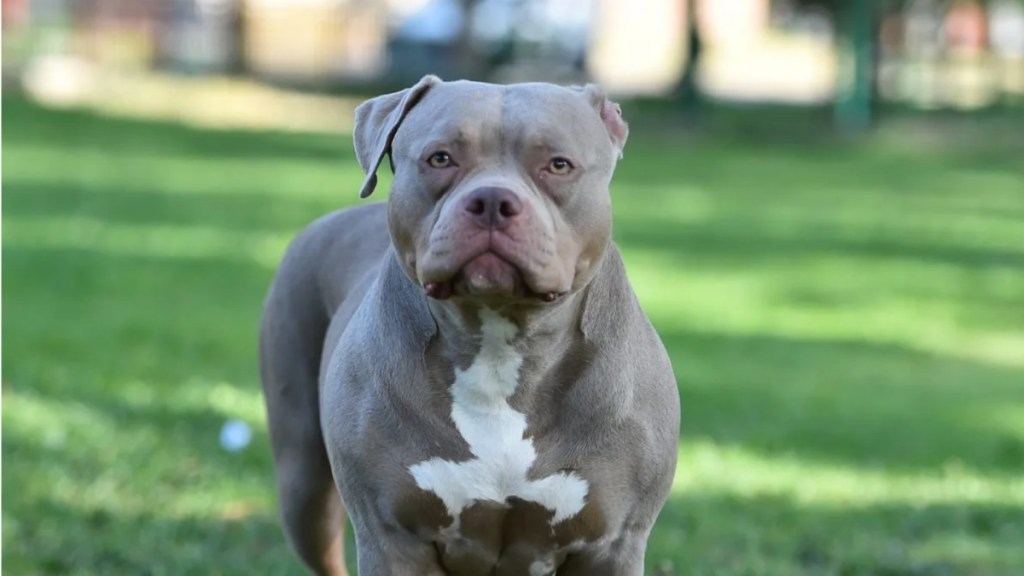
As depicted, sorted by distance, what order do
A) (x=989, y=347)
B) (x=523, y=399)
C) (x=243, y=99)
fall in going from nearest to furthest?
(x=523, y=399)
(x=989, y=347)
(x=243, y=99)

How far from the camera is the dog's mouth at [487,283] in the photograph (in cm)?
396

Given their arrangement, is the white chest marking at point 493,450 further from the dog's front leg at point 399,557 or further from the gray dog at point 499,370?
the dog's front leg at point 399,557

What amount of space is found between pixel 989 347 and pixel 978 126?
21504mm

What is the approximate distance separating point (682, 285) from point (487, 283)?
10143 millimetres

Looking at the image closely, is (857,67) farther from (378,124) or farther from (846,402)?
(378,124)

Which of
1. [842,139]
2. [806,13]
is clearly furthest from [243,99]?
[806,13]

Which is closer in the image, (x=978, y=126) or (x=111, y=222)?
(x=111, y=222)

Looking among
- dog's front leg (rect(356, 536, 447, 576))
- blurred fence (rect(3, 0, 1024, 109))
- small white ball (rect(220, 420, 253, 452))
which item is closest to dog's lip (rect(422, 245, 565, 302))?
dog's front leg (rect(356, 536, 447, 576))

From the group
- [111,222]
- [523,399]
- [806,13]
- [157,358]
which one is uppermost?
[523,399]

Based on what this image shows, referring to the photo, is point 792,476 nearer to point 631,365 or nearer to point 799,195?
point 631,365

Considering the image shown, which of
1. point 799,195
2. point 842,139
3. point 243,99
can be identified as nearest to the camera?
point 799,195

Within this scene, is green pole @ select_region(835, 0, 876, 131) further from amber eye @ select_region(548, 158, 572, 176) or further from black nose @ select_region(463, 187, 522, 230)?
A: black nose @ select_region(463, 187, 522, 230)

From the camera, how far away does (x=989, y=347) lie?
11906mm

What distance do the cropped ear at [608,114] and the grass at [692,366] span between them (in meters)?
2.34
